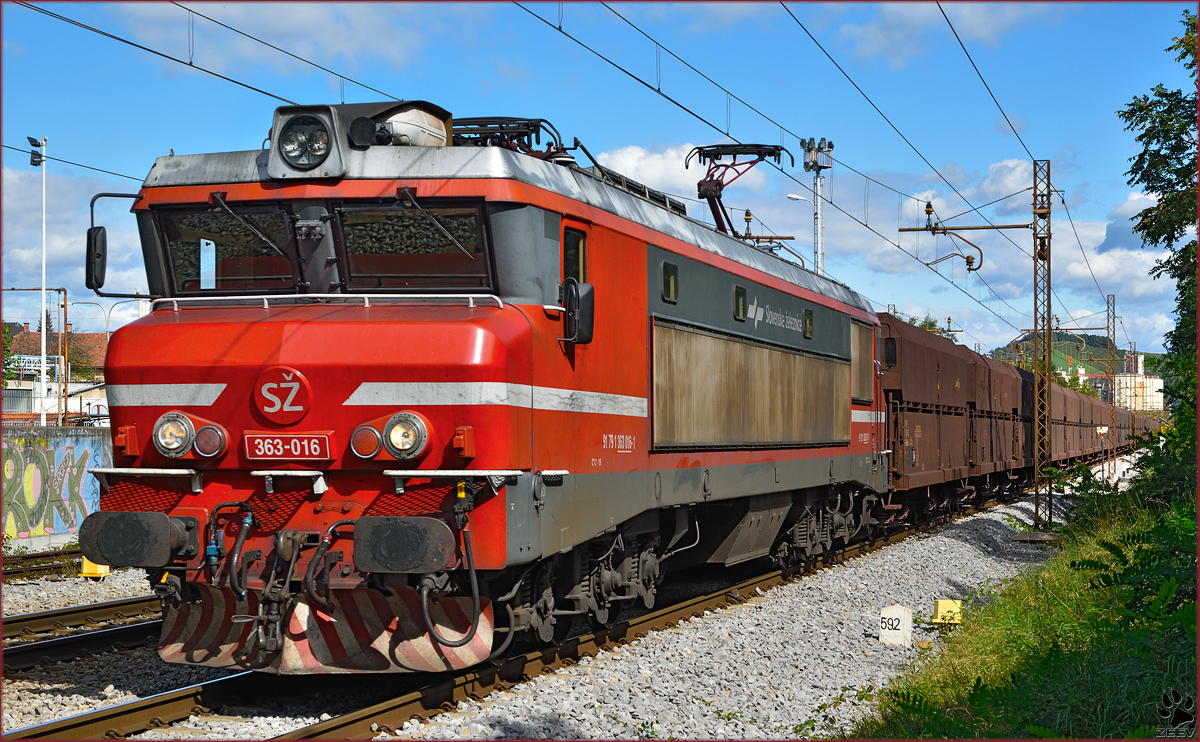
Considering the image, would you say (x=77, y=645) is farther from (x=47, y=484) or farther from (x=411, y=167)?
(x=47, y=484)

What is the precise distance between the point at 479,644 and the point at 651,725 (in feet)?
4.09

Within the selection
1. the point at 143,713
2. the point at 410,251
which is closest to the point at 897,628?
the point at 410,251

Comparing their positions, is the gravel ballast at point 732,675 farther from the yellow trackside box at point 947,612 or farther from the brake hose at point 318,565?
the brake hose at point 318,565

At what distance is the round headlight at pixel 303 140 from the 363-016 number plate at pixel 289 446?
6.17ft

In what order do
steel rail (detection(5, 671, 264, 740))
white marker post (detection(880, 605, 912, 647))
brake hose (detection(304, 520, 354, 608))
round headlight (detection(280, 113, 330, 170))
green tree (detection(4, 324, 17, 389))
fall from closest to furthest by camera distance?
1. steel rail (detection(5, 671, 264, 740))
2. brake hose (detection(304, 520, 354, 608))
3. round headlight (detection(280, 113, 330, 170))
4. white marker post (detection(880, 605, 912, 647))
5. green tree (detection(4, 324, 17, 389))

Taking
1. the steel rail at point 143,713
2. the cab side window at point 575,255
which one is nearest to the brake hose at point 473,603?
the steel rail at point 143,713

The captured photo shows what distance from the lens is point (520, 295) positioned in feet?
24.9

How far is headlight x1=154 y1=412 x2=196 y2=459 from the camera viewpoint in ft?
23.6

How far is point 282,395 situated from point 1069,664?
5.74 metres

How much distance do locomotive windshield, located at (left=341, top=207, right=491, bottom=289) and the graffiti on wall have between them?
12.2 meters

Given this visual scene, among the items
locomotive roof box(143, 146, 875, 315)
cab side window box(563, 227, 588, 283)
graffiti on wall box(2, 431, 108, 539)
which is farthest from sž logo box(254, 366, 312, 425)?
graffiti on wall box(2, 431, 108, 539)

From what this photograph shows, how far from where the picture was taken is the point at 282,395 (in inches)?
279

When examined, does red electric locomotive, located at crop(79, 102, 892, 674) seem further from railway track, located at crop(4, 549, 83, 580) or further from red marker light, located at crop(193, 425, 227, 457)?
railway track, located at crop(4, 549, 83, 580)

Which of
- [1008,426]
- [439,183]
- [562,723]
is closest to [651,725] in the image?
[562,723]
